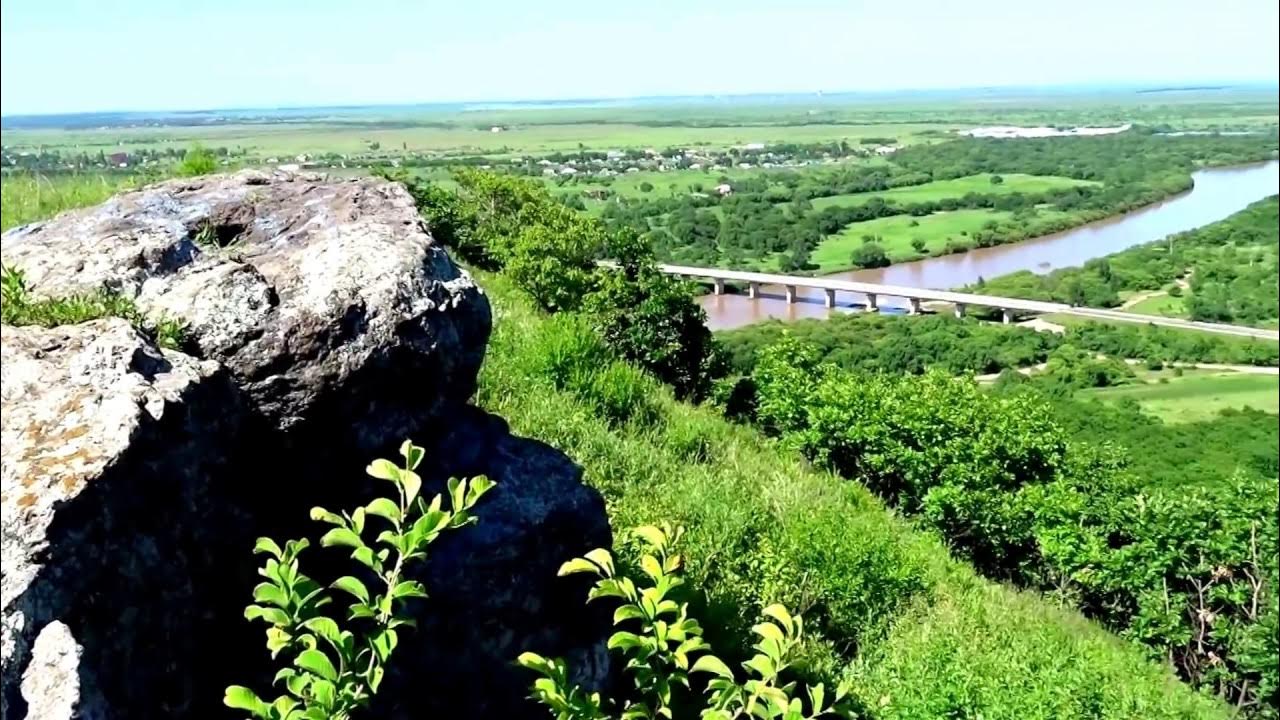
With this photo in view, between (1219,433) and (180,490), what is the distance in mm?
26557

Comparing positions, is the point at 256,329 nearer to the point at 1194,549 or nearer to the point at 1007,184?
the point at 1194,549

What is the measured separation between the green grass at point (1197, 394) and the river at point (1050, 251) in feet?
22.1

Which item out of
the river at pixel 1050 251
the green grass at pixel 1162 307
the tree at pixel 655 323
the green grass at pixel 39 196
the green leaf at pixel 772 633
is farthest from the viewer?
the green grass at pixel 1162 307

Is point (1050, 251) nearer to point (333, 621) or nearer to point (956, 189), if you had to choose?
→ point (956, 189)

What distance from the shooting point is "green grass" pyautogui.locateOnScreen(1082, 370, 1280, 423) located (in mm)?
26562

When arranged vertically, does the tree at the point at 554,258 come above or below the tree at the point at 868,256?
above

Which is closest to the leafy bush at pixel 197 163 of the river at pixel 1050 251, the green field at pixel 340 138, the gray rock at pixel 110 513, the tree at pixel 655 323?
the green field at pixel 340 138

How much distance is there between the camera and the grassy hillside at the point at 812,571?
673 centimetres

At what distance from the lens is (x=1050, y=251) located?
134 ft

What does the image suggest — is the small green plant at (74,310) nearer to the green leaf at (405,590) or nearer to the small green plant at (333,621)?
the small green plant at (333,621)

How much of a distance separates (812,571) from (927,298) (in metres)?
23.9

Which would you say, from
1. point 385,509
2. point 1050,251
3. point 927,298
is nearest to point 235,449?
point 385,509

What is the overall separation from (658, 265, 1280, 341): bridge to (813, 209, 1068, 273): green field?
115 centimetres

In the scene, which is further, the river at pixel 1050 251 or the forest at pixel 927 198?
the river at pixel 1050 251
